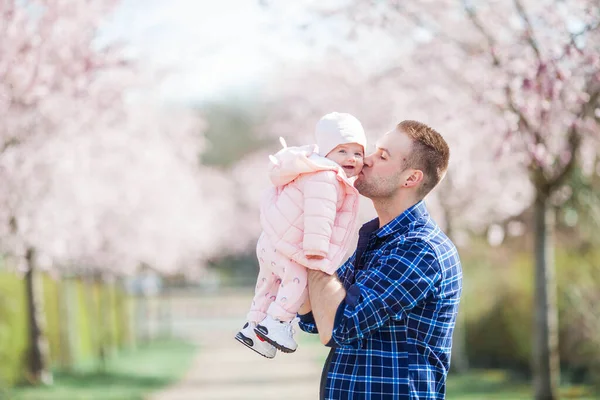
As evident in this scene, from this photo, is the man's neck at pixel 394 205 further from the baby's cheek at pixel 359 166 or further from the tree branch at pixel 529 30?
the tree branch at pixel 529 30

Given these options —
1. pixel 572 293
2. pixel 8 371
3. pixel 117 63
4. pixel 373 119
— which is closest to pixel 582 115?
pixel 117 63

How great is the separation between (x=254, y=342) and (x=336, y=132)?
2.63 feet

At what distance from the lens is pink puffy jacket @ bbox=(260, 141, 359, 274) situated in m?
2.89

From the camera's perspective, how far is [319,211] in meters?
2.90

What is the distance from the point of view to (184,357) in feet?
55.4

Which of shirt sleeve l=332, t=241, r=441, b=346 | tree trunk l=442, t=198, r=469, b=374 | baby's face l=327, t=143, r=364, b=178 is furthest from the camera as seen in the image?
tree trunk l=442, t=198, r=469, b=374

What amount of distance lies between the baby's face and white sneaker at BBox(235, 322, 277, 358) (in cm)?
66

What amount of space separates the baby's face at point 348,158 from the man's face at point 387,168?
0.17 feet

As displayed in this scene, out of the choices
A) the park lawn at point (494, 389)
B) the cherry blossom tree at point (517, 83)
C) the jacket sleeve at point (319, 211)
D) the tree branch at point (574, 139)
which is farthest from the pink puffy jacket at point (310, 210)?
the park lawn at point (494, 389)

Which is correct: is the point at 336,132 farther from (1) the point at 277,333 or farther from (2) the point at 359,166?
(1) the point at 277,333

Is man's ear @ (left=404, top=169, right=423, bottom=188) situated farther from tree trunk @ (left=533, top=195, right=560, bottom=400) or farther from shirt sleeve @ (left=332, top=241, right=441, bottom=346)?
tree trunk @ (left=533, top=195, right=560, bottom=400)

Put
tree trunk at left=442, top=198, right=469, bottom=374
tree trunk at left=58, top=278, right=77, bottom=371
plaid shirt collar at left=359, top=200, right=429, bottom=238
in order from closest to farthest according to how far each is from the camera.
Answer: plaid shirt collar at left=359, top=200, right=429, bottom=238 → tree trunk at left=442, top=198, right=469, bottom=374 → tree trunk at left=58, top=278, right=77, bottom=371

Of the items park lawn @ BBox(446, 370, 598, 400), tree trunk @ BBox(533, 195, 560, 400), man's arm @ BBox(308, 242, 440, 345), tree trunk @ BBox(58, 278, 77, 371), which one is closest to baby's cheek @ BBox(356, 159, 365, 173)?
man's arm @ BBox(308, 242, 440, 345)

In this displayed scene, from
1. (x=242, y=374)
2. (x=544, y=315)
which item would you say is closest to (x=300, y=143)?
(x=242, y=374)
